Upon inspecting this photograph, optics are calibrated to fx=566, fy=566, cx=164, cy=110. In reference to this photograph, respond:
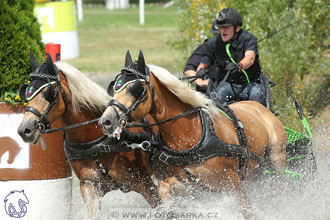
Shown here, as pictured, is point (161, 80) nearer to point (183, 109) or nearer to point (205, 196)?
point (183, 109)

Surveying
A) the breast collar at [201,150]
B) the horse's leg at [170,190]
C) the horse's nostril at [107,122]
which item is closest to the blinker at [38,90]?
the horse's nostril at [107,122]

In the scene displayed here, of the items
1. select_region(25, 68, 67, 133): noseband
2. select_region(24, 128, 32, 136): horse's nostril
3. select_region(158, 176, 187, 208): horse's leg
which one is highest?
select_region(25, 68, 67, 133): noseband

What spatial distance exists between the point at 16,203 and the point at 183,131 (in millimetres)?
2000

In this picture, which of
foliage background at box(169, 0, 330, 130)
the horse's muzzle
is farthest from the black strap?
foliage background at box(169, 0, 330, 130)

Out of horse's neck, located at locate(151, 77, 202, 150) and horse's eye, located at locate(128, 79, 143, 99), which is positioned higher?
horse's eye, located at locate(128, 79, 143, 99)

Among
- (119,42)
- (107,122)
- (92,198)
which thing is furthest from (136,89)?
(119,42)

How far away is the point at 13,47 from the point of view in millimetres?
5773

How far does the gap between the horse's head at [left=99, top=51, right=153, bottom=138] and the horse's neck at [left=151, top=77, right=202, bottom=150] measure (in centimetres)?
17

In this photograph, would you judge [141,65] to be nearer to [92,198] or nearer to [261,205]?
[92,198]

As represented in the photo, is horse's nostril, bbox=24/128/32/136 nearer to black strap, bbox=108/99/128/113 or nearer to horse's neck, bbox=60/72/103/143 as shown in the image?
horse's neck, bbox=60/72/103/143

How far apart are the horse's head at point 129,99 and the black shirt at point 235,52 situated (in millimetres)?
1680

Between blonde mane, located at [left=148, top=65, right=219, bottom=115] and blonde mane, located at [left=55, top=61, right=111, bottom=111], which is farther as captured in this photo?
blonde mane, located at [left=55, top=61, right=111, bottom=111]

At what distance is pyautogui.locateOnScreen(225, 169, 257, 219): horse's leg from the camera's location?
16.1ft

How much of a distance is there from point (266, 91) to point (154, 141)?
5.41 ft
